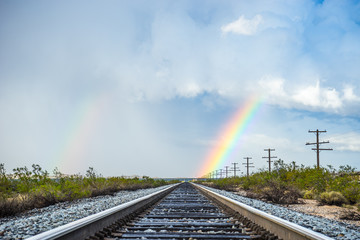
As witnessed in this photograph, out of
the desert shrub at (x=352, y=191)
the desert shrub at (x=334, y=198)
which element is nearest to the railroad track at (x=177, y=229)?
the desert shrub at (x=334, y=198)

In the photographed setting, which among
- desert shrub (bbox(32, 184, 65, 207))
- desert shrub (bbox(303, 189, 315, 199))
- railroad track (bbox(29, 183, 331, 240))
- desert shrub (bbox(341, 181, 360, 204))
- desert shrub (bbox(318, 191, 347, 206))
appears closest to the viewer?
railroad track (bbox(29, 183, 331, 240))

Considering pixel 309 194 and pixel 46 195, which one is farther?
pixel 309 194

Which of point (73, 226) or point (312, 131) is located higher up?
point (312, 131)

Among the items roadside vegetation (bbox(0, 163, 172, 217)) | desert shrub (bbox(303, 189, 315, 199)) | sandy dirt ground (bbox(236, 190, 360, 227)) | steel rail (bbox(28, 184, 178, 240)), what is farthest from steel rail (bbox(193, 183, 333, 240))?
desert shrub (bbox(303, 189, 315, 199))

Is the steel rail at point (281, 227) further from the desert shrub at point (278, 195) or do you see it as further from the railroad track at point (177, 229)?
the desert shrub at point (278, 195)

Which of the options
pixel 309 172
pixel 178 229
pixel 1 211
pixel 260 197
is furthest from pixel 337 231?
pixel 309 172

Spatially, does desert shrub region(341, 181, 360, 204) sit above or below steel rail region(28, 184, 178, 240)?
below

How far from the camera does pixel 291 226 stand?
3949mm

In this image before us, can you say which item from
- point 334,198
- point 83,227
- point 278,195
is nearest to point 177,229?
point 83,227

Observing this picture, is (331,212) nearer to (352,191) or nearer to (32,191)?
(352,191)

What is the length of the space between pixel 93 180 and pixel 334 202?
1194cm

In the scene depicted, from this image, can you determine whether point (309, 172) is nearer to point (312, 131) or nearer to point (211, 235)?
point (211, 235)

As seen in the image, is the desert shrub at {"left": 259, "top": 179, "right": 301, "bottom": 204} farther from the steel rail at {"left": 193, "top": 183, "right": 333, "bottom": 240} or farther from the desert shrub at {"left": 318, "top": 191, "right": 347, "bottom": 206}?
the steel rail at {"left": 193, "top": 183, "right": 333, "bottom": 240}

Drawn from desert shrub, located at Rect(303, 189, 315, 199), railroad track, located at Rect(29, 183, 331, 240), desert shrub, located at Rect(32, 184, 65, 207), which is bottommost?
desert shrub, located at Rect(303, 189, 315, 199)
